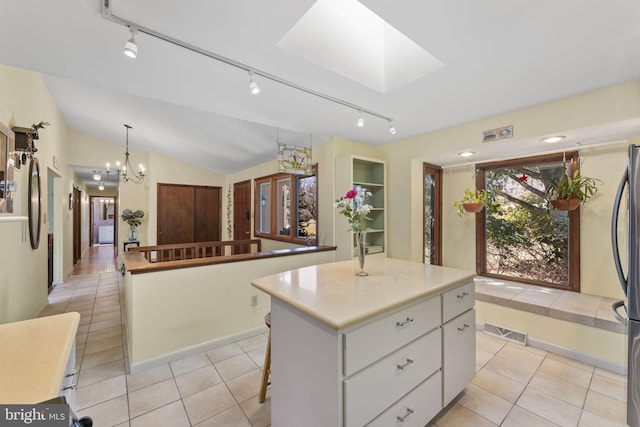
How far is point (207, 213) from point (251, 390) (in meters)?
5.56

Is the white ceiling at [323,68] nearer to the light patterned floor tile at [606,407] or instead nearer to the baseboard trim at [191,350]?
the light patterned floor tile at [606,407]

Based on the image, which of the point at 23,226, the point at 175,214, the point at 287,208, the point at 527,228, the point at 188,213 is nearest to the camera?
the point at 23,226

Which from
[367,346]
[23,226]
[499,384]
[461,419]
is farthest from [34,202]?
[499,384]

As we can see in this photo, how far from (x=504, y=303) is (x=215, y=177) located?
652 centimetres

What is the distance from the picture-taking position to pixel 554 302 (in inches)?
103

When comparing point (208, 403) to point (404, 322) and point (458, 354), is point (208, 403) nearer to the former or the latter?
point (404, 322)

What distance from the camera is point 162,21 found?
1.46m

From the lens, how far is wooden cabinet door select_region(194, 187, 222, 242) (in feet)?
21.9

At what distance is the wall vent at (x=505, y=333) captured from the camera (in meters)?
2.66

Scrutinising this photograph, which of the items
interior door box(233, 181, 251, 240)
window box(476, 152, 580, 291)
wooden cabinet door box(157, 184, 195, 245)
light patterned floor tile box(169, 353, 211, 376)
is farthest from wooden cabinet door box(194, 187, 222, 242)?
window box(476, 152, 580, 291)

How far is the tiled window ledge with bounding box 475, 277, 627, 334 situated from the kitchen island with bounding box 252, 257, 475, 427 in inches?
49.3

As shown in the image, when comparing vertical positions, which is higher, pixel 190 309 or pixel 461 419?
pixel 190 309

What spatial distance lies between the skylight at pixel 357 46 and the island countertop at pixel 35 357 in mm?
1856

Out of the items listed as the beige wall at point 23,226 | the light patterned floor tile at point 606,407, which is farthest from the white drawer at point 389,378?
the beige wall at point 23,226
